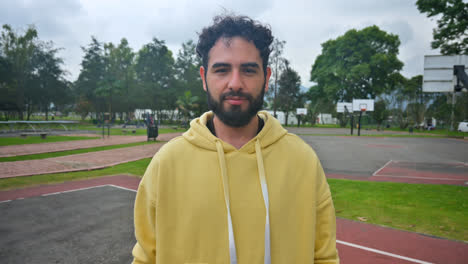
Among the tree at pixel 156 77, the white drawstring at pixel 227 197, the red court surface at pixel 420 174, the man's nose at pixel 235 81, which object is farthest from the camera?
the tree at pixel 156 77

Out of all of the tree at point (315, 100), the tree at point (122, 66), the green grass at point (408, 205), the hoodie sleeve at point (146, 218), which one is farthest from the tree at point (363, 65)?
the hoodie sleeve at point (146, 218)

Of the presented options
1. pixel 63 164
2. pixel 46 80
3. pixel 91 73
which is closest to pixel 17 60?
pixel 46 80

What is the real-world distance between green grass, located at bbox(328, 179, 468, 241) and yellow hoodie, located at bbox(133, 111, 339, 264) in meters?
4.69

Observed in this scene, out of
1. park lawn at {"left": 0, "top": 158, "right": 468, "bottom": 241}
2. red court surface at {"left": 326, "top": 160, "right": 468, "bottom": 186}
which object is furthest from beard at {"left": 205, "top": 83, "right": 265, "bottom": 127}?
red court surface at {"left": 326, "top": 160, "right": 468, "bottom": 186}

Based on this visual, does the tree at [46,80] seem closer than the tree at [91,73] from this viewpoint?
Yes

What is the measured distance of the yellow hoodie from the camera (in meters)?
1.46

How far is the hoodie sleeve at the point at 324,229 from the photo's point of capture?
1.64 metres

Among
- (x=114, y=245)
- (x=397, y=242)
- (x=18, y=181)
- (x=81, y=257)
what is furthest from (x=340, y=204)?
(x=18, y=181)

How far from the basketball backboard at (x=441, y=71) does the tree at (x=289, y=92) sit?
47701mm

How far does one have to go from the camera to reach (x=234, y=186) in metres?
1.51

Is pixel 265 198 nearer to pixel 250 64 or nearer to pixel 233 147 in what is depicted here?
pixel 233 147

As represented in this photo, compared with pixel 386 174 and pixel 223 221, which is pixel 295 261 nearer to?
pixel 223 221

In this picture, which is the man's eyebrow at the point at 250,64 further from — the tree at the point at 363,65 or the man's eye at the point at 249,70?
the tree at the point at 363,65

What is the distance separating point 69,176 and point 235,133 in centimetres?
926
